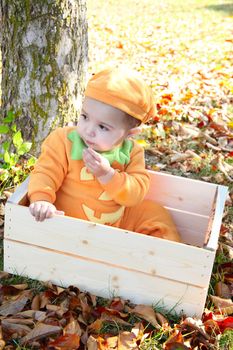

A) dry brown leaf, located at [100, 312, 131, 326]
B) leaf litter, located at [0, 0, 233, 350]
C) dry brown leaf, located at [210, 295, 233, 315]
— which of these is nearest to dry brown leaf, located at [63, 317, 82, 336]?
leaf litter, located at [0, 0, 233, 350]

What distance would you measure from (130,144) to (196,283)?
0.81m

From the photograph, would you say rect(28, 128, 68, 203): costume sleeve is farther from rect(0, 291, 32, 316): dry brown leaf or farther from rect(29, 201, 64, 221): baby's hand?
rect(0, 291, 32, 316): dry brown leaf

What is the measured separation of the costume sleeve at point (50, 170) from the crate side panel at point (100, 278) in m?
0.28

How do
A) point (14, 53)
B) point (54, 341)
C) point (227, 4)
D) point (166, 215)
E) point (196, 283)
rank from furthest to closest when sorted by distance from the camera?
point (227, 4) → point (14, 53) → point (166, 215) → point (196, 283) → point (54, 341)

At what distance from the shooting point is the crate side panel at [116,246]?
7.57ft

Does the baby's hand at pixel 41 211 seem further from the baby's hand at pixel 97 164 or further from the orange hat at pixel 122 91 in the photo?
the orange hat at pixel 122 91

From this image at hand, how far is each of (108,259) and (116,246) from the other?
10 centimetres

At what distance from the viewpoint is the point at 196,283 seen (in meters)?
2.36

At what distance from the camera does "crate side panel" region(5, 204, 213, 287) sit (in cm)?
231

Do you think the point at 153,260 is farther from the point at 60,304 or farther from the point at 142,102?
the point at 142,102

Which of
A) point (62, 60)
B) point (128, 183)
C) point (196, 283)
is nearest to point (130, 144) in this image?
point (128, 183)

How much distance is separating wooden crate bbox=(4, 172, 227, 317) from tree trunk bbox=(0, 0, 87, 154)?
3.18 feet

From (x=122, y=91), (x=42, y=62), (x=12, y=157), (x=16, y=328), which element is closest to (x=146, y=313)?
(x=16, y=328)

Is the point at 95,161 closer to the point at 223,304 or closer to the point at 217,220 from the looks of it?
the point at 217,220
